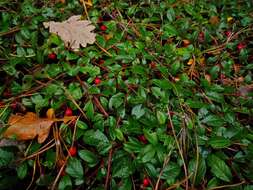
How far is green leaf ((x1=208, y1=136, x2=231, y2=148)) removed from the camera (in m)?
1.35

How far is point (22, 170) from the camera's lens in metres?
1.26

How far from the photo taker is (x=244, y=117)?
5.28 feet

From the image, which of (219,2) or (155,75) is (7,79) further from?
(219,2)

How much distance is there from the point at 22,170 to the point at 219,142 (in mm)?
960

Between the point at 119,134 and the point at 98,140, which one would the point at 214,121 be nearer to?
the point at 119,134

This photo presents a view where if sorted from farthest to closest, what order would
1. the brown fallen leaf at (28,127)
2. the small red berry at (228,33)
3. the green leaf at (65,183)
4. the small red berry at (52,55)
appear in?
the small red berry at (228,33), the small red berry at (52,55), the brown fallen leaf at (28,127), the green leaf at (65,183)

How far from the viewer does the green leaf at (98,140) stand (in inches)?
52.2

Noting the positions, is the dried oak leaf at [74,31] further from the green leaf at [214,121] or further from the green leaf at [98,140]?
the green leaf at [214,121]

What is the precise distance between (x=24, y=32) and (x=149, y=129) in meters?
1.04

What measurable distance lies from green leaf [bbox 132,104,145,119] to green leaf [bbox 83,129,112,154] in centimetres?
21

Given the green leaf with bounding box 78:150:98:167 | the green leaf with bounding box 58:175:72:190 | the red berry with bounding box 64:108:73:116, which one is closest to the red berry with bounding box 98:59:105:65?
the red berry with bounding box 64:108:73:116

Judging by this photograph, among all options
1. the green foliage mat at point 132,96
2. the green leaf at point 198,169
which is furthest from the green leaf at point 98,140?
the green leaf at point 198,169

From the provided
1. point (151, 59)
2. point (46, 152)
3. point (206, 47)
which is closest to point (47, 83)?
point (46, 152)

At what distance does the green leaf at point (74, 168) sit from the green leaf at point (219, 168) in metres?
0.62
